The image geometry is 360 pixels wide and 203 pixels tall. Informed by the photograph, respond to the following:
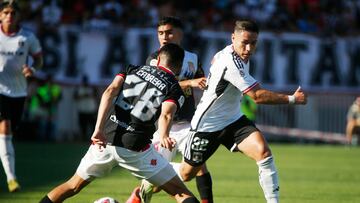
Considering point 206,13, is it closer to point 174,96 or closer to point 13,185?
point 13,185

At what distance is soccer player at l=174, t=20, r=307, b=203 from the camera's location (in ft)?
32.3

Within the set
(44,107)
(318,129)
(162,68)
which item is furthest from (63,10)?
(162,68)

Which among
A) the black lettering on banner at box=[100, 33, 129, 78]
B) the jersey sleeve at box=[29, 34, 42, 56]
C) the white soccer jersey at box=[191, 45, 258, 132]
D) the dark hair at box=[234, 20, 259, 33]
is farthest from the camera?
the black lettering on banner at box=[100, 33, 129, 78]

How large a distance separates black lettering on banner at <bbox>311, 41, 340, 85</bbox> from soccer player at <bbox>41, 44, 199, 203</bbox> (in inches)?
797

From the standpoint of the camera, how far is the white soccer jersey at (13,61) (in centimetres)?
1280

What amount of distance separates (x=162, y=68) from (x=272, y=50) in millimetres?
20001

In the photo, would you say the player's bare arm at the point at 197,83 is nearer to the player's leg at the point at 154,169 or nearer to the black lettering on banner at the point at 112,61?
the player's leg at the point at 154,169

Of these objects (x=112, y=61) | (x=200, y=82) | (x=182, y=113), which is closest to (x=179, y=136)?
(x=182, y=113)

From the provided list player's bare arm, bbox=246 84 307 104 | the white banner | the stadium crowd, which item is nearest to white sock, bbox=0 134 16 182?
player's bare arm, bbox=246 84 307 104

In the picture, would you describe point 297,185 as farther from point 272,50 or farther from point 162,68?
point 272,50

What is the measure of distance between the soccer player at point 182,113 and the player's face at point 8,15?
8.16ft

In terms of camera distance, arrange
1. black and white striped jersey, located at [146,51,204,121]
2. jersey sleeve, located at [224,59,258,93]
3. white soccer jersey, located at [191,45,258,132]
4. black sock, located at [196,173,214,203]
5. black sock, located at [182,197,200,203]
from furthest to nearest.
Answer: black and white striped jersey, located at [146,51,204,121] → black sock, located at [196,173,214,203] → white soccer jersey, located at [191,45,258,132] → jersey sleeve, located at [224,59,258,93] → black sock, located at [182,197,200,203]

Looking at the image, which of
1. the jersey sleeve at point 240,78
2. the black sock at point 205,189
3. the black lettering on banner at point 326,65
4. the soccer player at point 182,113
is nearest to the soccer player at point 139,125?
the jersey sleeve at point 240,78

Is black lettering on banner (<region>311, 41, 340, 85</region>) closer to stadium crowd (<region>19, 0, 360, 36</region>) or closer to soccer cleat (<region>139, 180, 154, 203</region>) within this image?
stadium crowd (<region>19, 0, 360, 36</region>)
